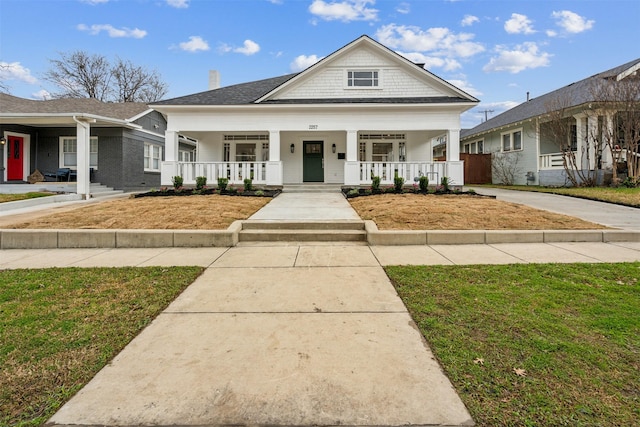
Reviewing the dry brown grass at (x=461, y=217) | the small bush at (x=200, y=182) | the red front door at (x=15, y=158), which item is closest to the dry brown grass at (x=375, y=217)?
the dry brown grass at (x=461, y=217)

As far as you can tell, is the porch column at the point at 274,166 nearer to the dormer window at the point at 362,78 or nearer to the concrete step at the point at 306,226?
the dormer window at the point at 362,78

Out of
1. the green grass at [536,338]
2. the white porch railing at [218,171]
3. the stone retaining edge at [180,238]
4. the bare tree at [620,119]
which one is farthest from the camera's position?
the white porch railing at [218,171]

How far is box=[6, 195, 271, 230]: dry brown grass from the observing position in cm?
711

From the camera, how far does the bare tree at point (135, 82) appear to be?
122 ft

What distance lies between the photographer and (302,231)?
6812mm

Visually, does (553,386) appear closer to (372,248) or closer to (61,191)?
(372,248)

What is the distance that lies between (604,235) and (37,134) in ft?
72.2

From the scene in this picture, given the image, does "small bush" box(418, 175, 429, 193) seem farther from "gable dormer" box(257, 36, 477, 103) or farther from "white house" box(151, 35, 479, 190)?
"gable dormer" box(257, 36, 477, 103)

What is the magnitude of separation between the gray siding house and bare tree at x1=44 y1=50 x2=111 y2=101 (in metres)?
39.2

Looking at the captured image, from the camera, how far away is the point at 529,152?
1956cm

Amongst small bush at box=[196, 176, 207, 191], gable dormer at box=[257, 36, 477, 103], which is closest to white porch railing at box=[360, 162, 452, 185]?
A: gable dormer at box=[257, 36, 477, 103]

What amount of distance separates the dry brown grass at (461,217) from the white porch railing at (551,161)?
11.0 meters

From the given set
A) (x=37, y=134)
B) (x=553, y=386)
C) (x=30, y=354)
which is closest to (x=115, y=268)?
(x=30, y=354)

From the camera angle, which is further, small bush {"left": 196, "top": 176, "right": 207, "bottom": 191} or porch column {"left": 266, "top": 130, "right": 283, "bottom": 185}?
porch column {"left": 266, "top": 130, "right": 283, "bottom": 185}
